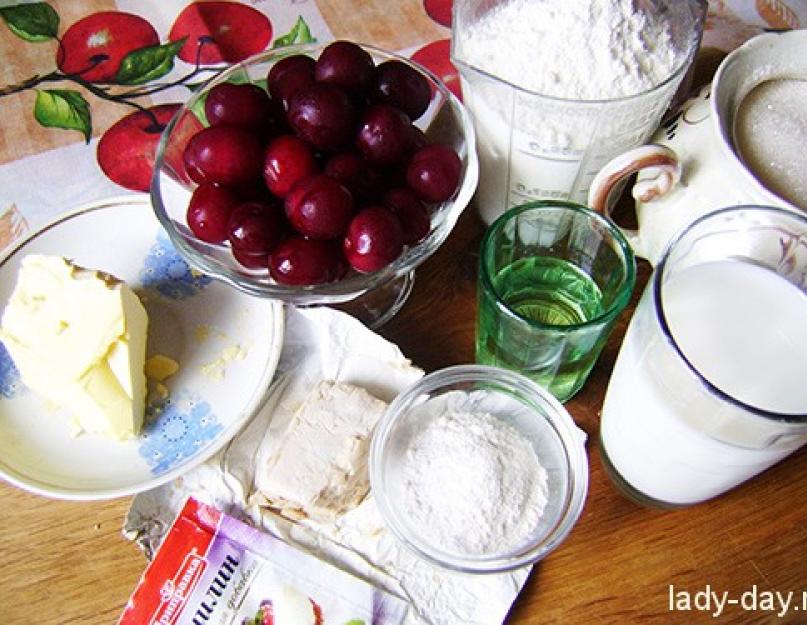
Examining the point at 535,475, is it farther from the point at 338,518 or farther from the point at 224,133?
the point at 224,133

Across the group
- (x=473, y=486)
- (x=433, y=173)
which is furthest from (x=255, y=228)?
(x=473, y=486)

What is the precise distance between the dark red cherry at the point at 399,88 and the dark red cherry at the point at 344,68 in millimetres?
16

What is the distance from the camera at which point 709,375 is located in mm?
519

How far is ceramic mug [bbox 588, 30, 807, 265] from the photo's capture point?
0.56 metres

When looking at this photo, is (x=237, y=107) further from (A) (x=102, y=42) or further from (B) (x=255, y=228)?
(A) (x=102, y=42)

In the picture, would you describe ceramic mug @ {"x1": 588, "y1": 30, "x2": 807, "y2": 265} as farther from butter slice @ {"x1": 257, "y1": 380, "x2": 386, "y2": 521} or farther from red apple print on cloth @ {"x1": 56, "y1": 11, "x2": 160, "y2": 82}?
red apple print on cloth @ {"x1": 56, "y1": 11, "x2": 160, "y2": 82}

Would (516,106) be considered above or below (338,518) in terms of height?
above

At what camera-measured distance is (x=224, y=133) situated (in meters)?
0.58

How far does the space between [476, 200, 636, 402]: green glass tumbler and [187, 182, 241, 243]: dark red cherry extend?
194mm

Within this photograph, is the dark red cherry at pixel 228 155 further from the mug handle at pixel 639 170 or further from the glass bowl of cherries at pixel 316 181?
the mug handle at pixel 639 170

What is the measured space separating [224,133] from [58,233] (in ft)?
0.68

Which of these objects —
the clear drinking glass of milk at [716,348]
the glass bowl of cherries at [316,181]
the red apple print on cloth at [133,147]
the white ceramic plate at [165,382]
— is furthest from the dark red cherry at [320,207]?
the red apple print on cloth at [133,147]

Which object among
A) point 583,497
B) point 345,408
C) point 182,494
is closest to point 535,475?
point 583,497

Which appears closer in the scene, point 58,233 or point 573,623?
point 573,623
